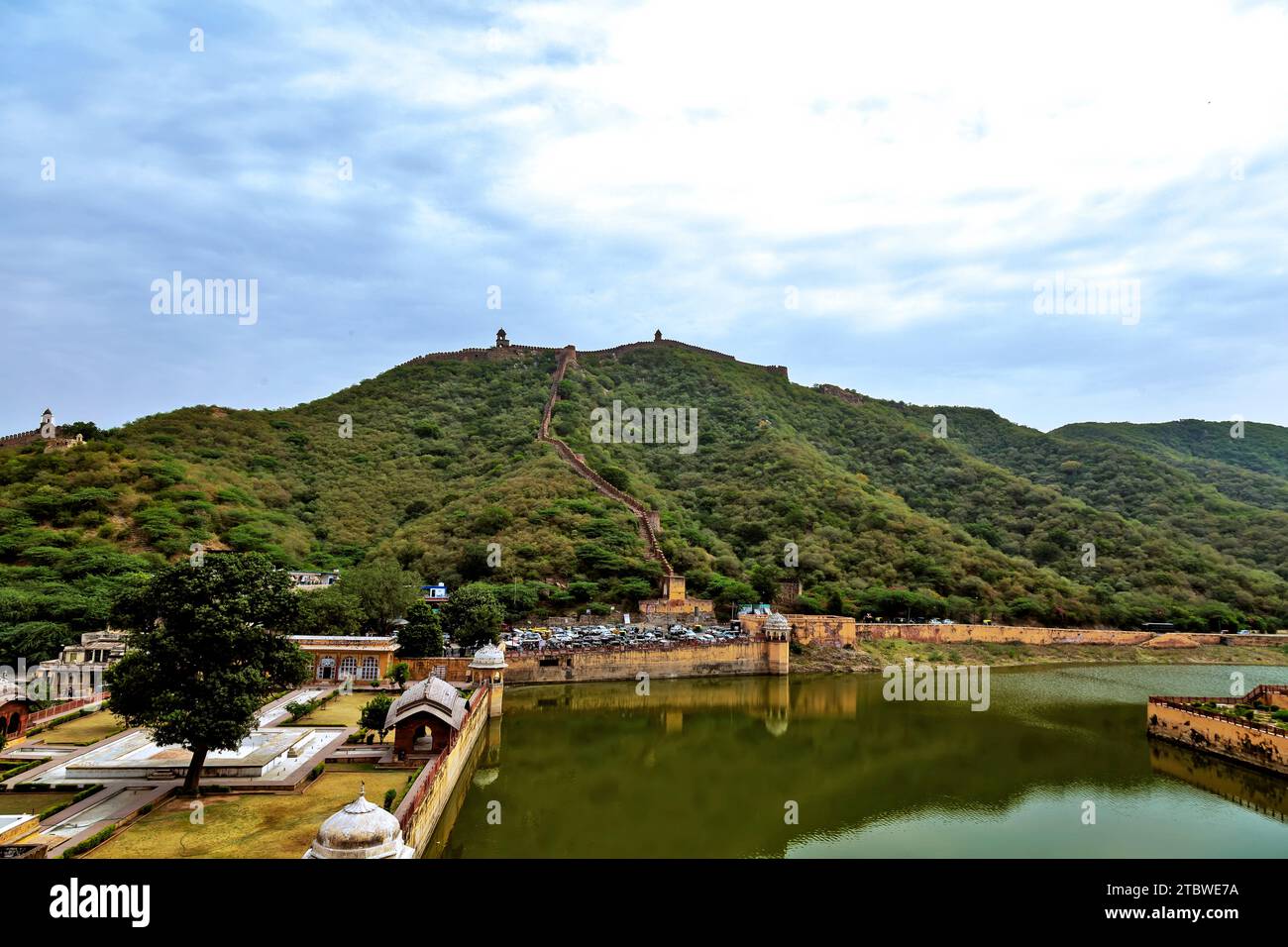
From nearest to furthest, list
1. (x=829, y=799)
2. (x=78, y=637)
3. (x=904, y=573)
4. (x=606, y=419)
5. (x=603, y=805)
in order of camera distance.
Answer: (x=603, y=805) < (x=829, y=799) < (x=78, y=637) < (x=904, y=573) < (x=606, y=419)

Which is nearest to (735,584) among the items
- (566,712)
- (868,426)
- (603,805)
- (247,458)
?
(566,712)

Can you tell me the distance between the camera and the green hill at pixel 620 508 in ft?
154

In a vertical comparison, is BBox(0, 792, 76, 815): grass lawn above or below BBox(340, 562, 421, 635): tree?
below

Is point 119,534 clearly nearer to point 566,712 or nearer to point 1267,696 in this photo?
point 566,712

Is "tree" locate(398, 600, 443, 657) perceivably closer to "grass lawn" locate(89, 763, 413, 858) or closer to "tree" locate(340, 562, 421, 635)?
"tree" locate(340, 562, 421, 635)

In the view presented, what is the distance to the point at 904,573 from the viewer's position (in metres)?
55.6

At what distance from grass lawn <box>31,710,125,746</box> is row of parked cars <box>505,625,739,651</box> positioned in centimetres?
1725

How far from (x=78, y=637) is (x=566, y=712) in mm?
19225

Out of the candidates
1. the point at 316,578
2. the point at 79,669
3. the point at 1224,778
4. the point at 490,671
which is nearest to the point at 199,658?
the point at 490,671

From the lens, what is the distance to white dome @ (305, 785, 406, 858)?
1088cm

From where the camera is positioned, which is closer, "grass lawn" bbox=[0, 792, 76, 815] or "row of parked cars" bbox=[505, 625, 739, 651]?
"grass lawn" bbox=[0, 792, 76, 815]

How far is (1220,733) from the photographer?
83.0ft
